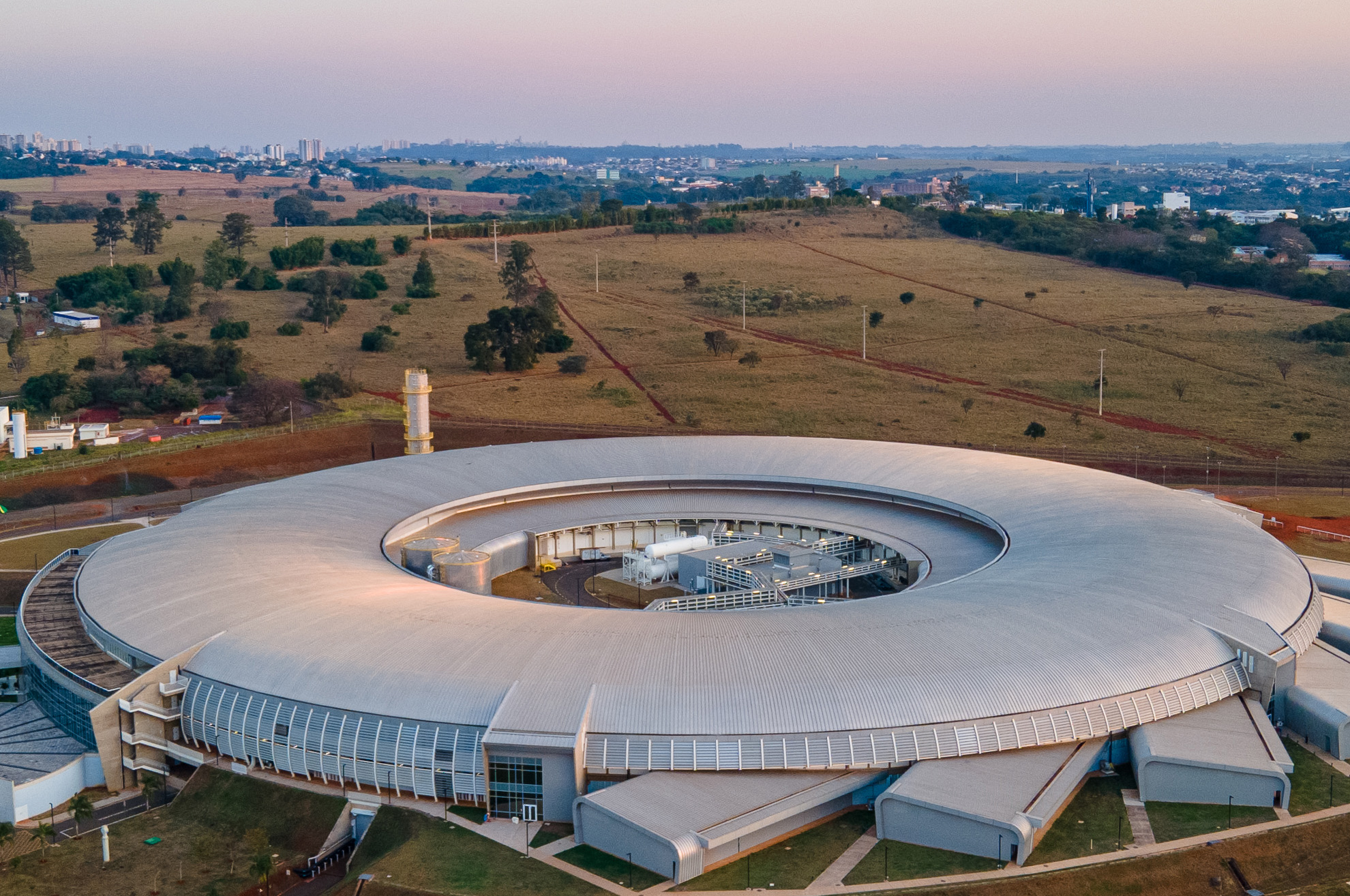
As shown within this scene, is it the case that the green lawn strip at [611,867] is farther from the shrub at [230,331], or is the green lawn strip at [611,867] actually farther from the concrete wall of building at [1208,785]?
the shrub at [230,331]

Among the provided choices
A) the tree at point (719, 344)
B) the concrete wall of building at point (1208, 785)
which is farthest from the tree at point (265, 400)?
the concrete wall of building at point (1208, 785)

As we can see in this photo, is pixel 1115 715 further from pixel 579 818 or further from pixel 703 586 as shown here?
pixel 703 586

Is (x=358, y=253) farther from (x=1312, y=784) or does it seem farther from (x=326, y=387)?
(x=1312, y=784)

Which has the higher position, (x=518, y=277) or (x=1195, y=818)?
(x=518, y=277)

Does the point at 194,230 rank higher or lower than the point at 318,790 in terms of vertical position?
higher

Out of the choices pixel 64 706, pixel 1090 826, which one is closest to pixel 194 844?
pixel 64 706

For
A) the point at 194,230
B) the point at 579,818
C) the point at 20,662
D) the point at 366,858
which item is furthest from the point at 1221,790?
the point at 194,230
